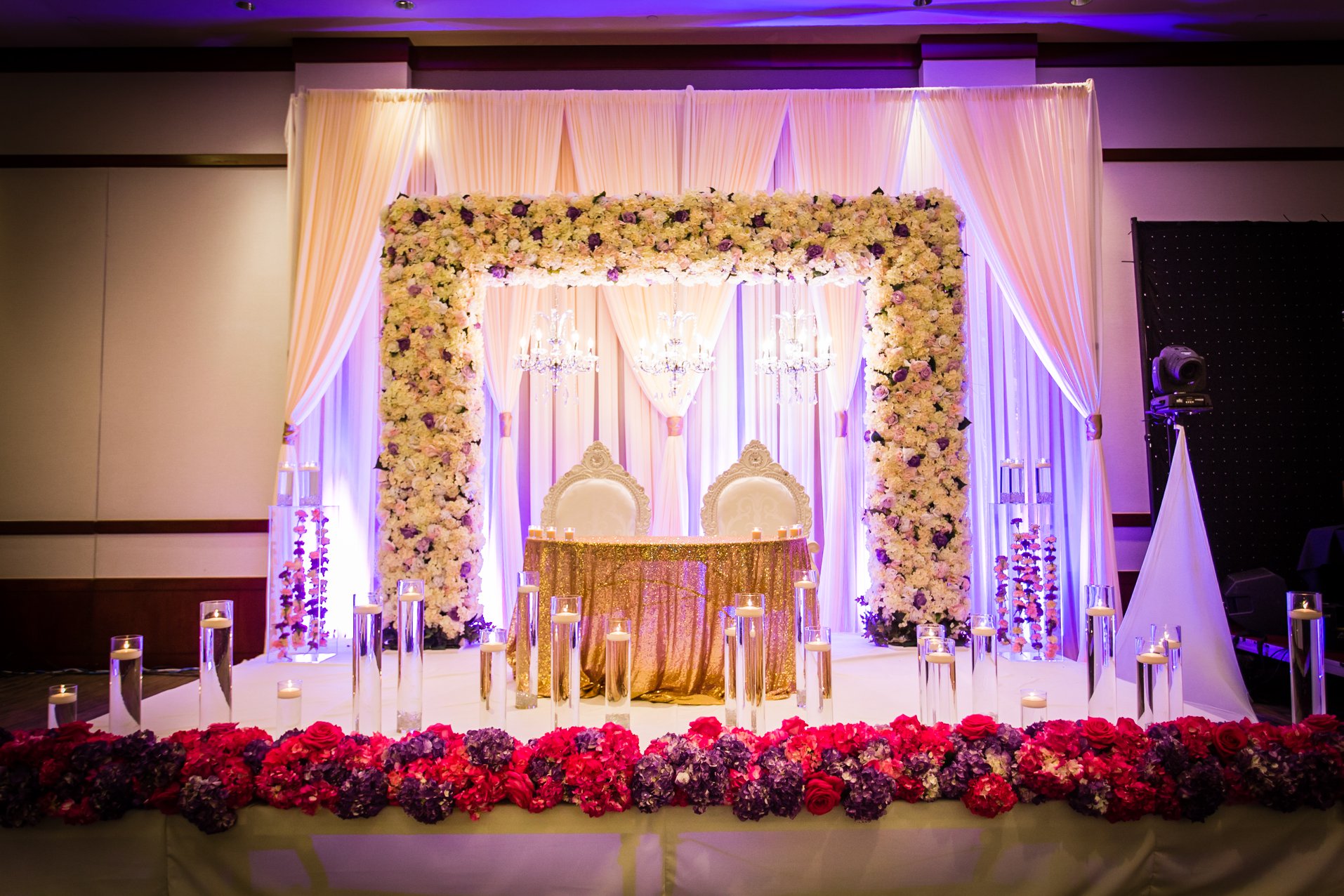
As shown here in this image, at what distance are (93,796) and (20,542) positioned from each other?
4.96 metres

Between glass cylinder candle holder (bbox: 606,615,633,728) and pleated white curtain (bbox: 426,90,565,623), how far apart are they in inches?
142

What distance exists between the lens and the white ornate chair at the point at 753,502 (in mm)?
5250

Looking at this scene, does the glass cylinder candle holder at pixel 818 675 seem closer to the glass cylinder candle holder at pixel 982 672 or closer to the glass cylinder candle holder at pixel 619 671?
the glass cylinder candle holder at pixel 982 672

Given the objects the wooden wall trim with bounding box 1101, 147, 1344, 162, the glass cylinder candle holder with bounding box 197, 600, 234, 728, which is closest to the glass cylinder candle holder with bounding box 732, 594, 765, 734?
the glass cylinder candle holder with bounding box 197, 600, 234, 728

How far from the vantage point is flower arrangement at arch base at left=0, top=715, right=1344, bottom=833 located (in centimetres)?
253

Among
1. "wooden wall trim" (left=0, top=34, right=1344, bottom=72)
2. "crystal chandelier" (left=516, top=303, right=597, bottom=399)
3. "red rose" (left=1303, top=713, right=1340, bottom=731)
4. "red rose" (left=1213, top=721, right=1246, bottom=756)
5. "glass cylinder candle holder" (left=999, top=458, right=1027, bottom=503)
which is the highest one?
"wooden wall trim" (left=0, top=34, right=1344, bottom=72)

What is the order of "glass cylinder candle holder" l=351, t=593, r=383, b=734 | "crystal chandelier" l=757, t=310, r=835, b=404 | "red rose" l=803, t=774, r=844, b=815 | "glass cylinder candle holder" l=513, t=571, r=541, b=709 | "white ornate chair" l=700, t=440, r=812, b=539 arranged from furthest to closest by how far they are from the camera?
"crystal chandelier" l=757, t=310, r=835, b=404
"white ornate chair" l=700, t=440, r=812, b=539
"glass cylinder candle holder" l=513, t=571, r=541, b=709
"glass cylinder candle holder" l=351, t=593, r=383, b=734
"red rose" l=803, t=774, r=844, b=815

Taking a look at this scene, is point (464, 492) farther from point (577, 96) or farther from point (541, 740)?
point (541, 740)

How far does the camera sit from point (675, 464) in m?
6.61

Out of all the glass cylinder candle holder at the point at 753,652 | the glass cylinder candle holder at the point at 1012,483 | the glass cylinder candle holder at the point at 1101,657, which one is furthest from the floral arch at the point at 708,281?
the glass cylinder candle holder at the point at 753,652

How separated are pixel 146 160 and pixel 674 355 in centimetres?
411

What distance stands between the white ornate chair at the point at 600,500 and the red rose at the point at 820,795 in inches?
115

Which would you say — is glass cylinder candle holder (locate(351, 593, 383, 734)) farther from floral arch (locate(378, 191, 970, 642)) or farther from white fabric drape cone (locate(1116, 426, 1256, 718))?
white fabric drape cone (locate(1116, 426, 1256, 718))

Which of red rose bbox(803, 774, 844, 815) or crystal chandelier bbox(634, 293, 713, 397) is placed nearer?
red rose bbox(803, 774, 844, 815)
